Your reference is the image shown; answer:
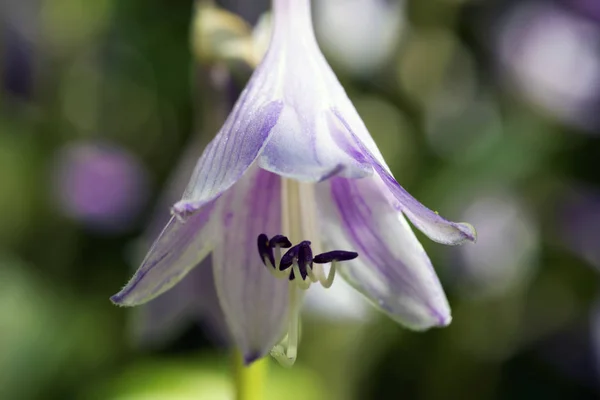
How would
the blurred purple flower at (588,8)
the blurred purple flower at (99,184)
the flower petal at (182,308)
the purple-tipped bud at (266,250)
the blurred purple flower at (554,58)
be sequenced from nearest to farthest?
the purple-tipped bud at (266,250) → the flower petal at (182,308) → the blurred purple flower at (99,184) → the blurred purple flower at (554,58) → the blurred purple flower at (588,8)

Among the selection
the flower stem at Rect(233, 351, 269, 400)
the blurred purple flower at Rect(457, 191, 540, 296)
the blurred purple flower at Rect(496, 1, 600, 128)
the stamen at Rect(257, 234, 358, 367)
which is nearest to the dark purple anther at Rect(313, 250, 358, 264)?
the stamen at Rect(257, 234, 358, 367)

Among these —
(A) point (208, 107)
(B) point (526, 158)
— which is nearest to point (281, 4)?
(A) point (208, 107)

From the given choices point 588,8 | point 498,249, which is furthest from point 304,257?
point 588,8

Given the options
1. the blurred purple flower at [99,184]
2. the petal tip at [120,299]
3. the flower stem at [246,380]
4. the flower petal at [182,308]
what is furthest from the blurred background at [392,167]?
the petal tip at [120,299]

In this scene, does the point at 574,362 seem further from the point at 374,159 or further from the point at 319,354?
the point at 374,159

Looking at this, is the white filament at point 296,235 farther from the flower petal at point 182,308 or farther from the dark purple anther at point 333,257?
the flower petal at point 182,308

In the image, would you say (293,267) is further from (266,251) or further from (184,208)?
(184,208)

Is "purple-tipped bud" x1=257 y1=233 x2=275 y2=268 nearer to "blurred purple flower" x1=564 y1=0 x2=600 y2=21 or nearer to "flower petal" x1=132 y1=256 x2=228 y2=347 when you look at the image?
"flower petal" x1=132 y1=256 x2=228 y2=347
